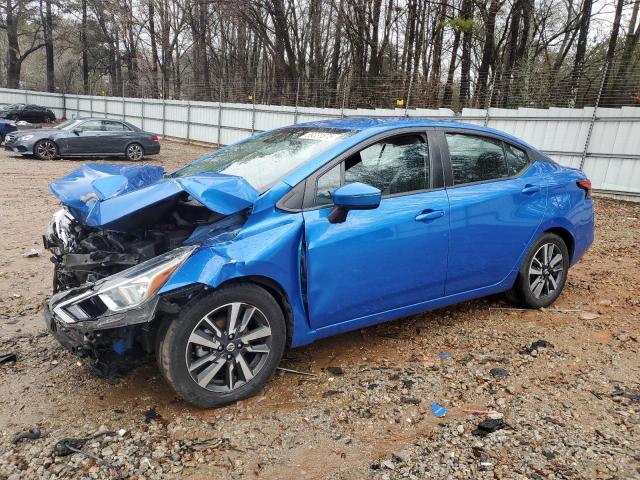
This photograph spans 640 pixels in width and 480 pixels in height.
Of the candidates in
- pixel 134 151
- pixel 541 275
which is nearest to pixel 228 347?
pixel 541 275

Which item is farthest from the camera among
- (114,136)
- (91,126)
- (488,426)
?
(114,136)

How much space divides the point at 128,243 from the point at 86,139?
542 inches

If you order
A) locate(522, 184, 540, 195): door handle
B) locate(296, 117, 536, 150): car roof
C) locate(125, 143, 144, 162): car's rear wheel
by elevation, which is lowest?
locate(125, 143, 144, 162): car's rear wheel

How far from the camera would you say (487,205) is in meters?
3.62

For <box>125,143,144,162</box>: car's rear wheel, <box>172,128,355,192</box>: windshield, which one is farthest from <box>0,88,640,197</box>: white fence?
<box>172,128,355,192</box>: windshield

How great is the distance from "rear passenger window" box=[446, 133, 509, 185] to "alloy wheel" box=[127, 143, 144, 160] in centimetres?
1422

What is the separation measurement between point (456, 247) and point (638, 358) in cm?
151

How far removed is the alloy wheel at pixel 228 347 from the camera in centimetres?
261

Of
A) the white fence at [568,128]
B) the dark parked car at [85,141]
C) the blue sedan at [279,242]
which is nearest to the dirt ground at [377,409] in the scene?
the blue sedan at [279,242]

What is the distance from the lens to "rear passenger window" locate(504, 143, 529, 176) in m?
3.98

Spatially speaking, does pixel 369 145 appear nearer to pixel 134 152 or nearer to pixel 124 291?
pixel 124 291

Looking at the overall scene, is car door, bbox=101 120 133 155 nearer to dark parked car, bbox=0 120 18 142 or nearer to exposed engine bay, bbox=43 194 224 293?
dark parked car, bbox=0 120 18 142

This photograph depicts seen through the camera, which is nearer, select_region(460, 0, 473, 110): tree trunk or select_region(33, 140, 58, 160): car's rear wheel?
select_region(33, 140, 58, 160): car's rear wheel

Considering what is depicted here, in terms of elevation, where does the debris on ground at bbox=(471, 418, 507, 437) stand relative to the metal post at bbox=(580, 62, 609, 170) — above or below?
below
